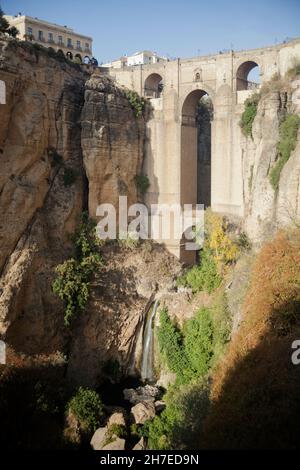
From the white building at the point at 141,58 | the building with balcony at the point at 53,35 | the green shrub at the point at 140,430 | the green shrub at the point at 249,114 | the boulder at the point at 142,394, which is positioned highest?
the white building at the point at 141,58

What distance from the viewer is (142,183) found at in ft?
80.6

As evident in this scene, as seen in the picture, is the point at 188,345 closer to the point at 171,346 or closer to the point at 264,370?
the point at 171,346

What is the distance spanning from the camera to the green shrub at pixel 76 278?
68.0 ft

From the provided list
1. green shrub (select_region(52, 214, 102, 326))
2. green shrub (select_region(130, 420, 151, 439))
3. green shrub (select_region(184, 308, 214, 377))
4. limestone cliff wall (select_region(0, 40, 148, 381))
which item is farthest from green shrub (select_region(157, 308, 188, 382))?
green shrub (select_region(52, 214, 102, 326))

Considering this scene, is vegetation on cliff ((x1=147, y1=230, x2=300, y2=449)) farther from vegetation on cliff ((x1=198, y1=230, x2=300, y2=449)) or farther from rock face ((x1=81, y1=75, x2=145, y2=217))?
rock face ((x1=81, y1=75, x2=145, y2=217))

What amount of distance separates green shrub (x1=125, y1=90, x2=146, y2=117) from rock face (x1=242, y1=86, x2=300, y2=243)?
5266 mm

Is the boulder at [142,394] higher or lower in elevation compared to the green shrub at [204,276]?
lower

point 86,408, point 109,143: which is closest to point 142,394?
point 86,408

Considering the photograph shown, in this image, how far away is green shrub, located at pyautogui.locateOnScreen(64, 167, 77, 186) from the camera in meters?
22.7

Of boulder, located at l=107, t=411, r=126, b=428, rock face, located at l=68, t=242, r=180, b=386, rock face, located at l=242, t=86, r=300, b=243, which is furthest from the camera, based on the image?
rock face, located at l=68, t=242, r=180, b=386

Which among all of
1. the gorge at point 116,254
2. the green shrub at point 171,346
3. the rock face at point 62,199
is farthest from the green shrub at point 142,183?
the green shrub at point 171,346

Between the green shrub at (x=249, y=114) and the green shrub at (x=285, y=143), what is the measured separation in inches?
67.7

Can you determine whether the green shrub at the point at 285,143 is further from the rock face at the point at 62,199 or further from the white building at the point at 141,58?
the white building at the point at 141,58
